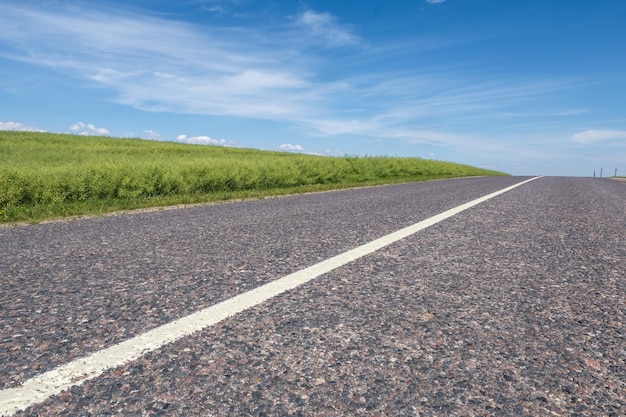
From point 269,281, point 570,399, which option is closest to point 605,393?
point 570,399

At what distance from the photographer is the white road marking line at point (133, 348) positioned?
195 cm

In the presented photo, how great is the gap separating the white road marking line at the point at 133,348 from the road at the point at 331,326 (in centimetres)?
4

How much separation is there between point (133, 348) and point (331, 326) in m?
1.09

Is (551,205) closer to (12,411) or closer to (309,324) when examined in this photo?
(309,324)

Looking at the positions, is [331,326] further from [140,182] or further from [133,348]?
[140,182]

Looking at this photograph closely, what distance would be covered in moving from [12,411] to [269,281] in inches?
79.4

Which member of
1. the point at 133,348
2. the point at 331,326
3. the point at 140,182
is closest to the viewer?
the point at 133,348

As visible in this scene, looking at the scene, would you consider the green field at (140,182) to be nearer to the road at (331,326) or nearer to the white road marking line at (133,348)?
the road at (331,326)

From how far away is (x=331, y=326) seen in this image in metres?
2.73

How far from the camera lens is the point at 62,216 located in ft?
29.5

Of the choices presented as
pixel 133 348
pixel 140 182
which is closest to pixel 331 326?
pixel 133 348

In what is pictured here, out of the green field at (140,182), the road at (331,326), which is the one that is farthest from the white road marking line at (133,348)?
the green field at (140,182)

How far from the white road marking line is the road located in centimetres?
4

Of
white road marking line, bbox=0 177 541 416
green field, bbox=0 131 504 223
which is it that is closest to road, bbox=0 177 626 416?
white road marking line, bbox=0 177 541 416
